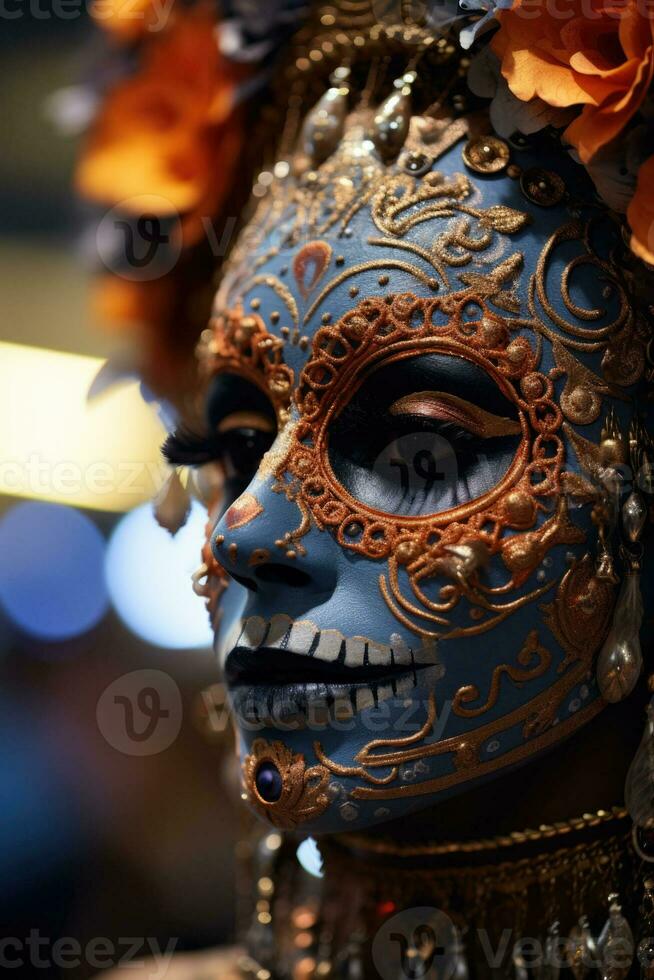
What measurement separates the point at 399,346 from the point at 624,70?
339 millimetres

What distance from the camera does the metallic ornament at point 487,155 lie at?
119 cm

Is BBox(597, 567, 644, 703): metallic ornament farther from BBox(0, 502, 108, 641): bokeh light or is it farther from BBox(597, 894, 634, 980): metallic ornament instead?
BBox(0, 502, 108, 641): bokeh light

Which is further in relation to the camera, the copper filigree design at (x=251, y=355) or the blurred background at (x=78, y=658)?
the blurred background at (x=78, y=658)

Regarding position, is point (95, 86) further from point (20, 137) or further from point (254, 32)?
point (20, 137)

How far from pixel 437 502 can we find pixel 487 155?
389mm

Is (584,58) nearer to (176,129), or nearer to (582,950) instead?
(176,129)

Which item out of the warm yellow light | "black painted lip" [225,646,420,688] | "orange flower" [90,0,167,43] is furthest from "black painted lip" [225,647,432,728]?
"orange flower" [90,0,167,43]

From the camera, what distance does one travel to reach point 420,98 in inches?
50.1

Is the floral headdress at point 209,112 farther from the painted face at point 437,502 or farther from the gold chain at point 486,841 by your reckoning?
the gold chain at point 486,841

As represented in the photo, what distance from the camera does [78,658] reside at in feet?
7.39

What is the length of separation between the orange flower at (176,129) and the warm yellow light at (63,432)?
47cm
